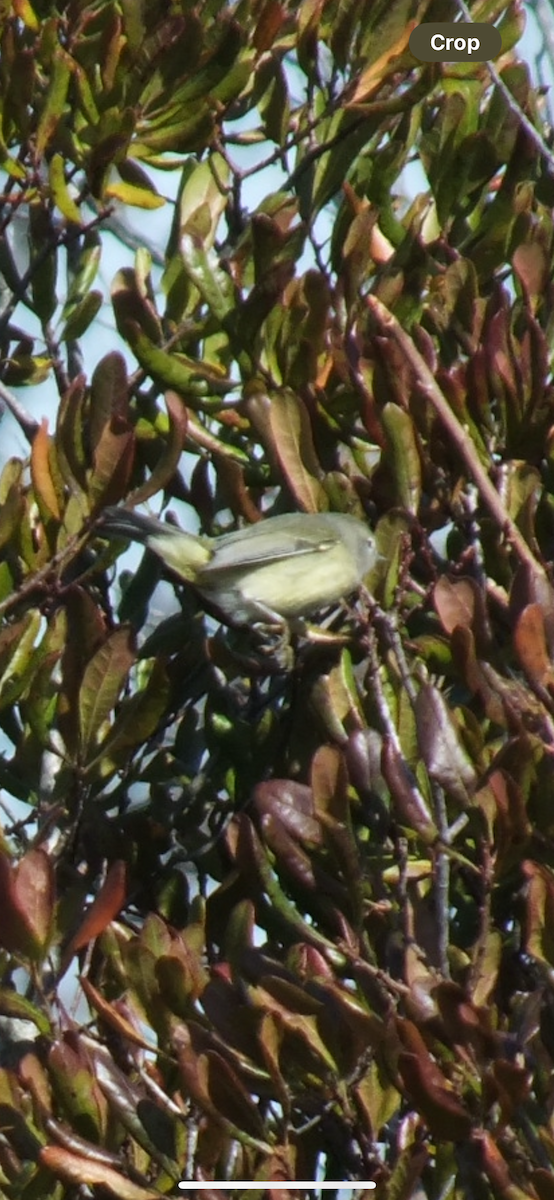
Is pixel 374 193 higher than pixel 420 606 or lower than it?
higher

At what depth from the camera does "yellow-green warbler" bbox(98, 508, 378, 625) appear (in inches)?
114

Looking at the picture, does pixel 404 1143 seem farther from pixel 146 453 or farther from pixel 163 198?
pixel 163 198

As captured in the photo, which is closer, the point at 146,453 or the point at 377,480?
the point at 377,480

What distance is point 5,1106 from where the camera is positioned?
221 cm

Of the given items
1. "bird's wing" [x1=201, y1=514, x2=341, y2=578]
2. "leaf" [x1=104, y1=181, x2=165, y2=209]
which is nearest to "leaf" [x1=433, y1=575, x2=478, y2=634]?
"bird's wing" [x1=201, y1=514, x2=341, y2=578]

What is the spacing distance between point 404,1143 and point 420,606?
2.75 feet

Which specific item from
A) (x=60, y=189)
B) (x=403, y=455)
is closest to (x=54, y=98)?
(x=60, y=189)

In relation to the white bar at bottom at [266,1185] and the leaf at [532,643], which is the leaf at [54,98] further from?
the white bar at bottom at [266,1185]

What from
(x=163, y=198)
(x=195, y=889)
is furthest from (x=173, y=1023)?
(x=163, y=198)

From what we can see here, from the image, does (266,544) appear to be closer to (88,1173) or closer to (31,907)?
(31,907)

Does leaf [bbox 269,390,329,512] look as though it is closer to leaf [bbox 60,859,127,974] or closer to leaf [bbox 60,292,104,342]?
leaf [bbox 60,292,104,342]

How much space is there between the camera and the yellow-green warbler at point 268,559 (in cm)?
289

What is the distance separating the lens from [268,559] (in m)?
3.55

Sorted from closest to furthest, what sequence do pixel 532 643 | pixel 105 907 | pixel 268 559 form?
pixel 532 643
pixel 105 907
pixel 268 559
